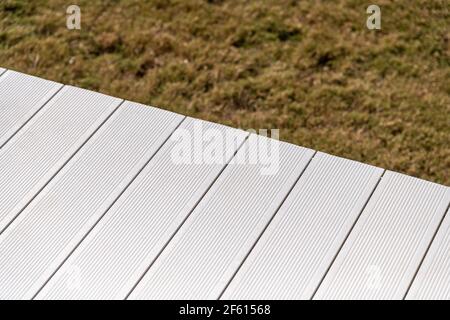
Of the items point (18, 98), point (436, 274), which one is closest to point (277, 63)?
point (18, 98)

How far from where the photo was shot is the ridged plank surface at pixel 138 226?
2770mm

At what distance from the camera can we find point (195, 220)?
3.01 m

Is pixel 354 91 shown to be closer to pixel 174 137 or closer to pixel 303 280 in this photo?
pixel 174 137

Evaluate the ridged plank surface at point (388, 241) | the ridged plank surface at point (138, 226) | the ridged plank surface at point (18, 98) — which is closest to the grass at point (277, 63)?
the ridged plank surface at point (18, 98)

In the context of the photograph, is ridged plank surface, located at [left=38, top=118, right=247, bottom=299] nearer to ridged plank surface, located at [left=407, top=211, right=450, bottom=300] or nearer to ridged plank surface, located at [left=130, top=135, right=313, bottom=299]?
ridged plank surface, located at [left=130, top=135, right=313, bottom=299]

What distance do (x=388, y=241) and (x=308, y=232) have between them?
315 millimetres

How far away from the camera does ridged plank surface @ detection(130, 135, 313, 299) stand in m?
2.78

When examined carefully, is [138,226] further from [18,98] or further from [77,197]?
[18,98]

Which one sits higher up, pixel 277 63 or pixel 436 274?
pixel 436 274

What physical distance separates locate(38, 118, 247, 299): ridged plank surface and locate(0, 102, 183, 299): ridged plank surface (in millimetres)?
51

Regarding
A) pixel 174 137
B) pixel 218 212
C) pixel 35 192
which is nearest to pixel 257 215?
pixel 218 212

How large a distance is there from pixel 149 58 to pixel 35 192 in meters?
1.95
